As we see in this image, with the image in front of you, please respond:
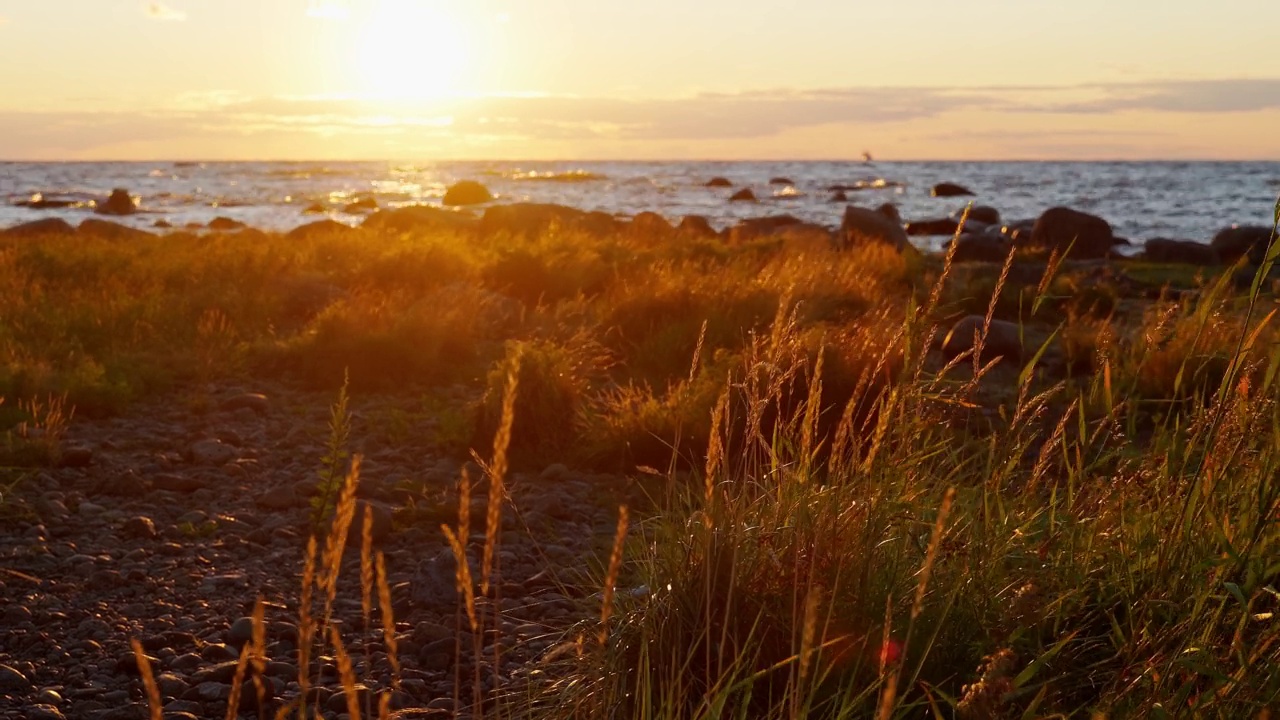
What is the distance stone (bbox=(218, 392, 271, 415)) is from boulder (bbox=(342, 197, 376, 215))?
133ft

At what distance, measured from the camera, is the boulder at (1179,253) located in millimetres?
22141

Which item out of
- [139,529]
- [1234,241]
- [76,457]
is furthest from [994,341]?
[1234,241]

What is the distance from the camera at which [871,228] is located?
19.9 meters

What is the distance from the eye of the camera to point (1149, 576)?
282 cm

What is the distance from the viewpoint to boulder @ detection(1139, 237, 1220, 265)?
22141 millimetres

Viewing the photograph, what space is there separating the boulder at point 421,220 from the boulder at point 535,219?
472 mm

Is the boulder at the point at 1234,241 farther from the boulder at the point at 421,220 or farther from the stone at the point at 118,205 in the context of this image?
the stone at the point at 118,205

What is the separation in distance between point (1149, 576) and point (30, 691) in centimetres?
Result: 347

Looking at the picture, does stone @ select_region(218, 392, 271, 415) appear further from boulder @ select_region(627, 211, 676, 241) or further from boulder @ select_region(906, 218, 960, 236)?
boulder @ select_region(906, 218, 960, 236)

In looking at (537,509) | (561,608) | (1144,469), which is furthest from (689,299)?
(1144,469)

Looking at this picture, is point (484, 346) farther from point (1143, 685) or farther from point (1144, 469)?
point (1143, 685)

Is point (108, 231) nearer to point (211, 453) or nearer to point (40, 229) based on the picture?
point (40, 229)

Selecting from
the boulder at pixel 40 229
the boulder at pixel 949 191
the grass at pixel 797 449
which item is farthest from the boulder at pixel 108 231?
the boulder at pixel 949 191

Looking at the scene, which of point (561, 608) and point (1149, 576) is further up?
point (1149, 576)
